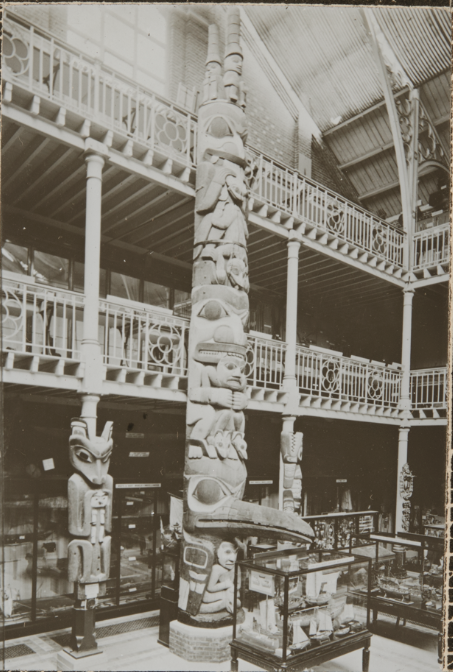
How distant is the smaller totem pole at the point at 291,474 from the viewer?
31.0 ft

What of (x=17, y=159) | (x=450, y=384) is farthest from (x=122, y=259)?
(x=450, y=384)

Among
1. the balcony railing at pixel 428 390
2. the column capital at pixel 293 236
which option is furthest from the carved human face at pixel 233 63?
the balcony railing at pixel 428 390

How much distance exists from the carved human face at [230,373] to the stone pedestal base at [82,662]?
3.74m

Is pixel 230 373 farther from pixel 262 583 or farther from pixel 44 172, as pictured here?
pixel 44 172

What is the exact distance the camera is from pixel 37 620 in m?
8.56

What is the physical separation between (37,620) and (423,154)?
14165 millimetres

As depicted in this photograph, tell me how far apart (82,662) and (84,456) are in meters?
2.49

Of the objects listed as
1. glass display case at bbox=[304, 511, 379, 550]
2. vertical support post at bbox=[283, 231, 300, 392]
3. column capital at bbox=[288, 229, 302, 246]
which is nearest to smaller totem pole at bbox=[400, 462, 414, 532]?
glass display case at bbox=[304, 511, 379, 550]

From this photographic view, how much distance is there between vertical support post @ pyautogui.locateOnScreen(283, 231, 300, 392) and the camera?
10273mm

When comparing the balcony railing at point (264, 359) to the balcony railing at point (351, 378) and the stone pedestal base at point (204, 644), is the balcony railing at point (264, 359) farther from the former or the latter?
the stone pedestal base at point (204, 644)

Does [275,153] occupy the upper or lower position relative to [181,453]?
upper

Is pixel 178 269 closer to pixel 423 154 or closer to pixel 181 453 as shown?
pixel 181 453

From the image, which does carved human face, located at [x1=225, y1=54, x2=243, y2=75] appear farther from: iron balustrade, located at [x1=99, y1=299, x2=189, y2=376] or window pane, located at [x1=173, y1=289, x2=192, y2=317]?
window pane, located at [x1=173, y1=289, x2=192, y2=317]

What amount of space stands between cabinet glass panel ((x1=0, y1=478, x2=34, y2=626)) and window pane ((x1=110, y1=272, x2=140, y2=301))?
388 cm
